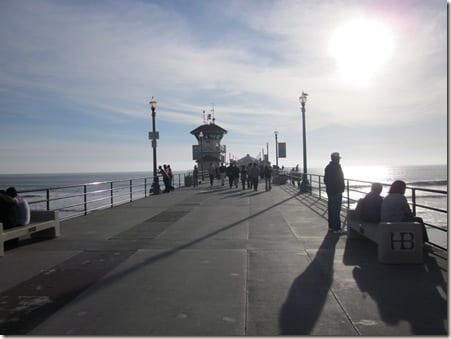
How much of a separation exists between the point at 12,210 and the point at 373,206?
6.71 meters

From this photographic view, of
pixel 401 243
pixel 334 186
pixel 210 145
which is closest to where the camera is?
pixel 401 243

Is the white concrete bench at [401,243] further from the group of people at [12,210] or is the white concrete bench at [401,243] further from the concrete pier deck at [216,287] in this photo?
the group of people at [12,210]

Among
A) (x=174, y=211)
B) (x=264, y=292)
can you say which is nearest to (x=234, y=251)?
(x=264, y=292)

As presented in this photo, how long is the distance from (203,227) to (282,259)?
3.86 metres

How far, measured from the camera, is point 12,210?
793cm

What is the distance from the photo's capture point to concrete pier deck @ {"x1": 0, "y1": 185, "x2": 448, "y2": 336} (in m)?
4.12

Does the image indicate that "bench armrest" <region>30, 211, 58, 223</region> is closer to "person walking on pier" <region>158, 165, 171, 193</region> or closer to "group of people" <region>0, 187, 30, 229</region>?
"group of people" <region>0, 187, 30, 229</region>

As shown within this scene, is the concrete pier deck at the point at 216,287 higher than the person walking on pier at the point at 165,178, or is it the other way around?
the person walking on pier at the point at 165,178

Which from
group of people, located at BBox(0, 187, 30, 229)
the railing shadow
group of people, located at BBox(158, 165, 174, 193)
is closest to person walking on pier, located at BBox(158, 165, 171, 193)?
group of people, located at BBox(158, 165, 174, 193)

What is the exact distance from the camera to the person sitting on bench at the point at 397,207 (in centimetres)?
685

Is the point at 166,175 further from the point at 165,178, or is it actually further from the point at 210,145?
the point at 210,145

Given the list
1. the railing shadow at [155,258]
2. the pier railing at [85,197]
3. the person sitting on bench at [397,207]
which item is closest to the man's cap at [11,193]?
the pier railing at [85,197]

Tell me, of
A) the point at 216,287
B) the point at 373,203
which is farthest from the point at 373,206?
the point at 216,287

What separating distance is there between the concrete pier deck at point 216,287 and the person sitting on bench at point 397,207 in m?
0.68
